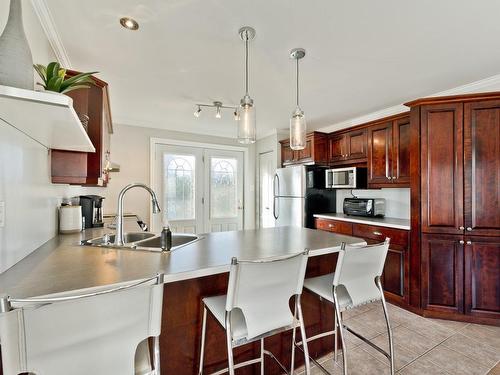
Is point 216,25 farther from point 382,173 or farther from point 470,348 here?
point 470,348

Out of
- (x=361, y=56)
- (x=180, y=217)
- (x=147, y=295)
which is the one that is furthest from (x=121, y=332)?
(x=180, y=217)

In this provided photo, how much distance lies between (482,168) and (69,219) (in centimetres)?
376

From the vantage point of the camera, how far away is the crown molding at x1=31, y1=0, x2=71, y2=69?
156cm

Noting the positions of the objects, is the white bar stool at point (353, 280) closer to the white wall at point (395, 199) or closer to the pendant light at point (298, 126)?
the pendant light at point (298, 126)

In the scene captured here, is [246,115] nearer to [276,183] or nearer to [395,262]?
[395,262]

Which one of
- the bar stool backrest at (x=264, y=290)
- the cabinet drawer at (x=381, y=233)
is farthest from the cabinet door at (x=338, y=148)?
the bar stool backrest at (x=264, y=290)

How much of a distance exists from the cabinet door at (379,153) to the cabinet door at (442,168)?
596 millimetres

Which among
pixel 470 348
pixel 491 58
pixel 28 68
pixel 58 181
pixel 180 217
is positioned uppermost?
pixel 491 58

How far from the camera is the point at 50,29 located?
1768 mm

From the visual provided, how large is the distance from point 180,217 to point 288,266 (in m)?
3.55

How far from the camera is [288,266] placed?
1198 millimetres

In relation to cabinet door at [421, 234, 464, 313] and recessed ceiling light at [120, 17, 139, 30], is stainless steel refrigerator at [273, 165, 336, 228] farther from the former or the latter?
recessed ceiling light at [120, 17, 139, 30]

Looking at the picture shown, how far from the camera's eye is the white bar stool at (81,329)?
2.23 feet

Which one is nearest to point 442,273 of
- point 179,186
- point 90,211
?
point 90,211
